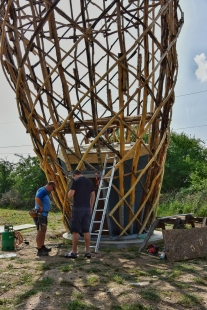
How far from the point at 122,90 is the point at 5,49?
2512 mm

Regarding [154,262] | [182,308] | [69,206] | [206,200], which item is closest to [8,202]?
[206,200]

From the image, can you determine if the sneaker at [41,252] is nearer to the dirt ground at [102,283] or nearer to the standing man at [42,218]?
the standing man at [42,218]

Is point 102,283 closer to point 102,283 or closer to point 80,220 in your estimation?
point 102,283

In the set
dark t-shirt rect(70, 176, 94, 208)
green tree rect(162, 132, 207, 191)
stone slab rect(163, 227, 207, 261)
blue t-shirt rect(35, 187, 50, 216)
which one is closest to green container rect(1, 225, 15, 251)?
blue t-shirt rect(35, 187, 50, 216)

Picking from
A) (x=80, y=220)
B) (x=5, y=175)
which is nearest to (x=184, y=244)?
(x=80, y=220)

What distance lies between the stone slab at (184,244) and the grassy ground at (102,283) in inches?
6.4

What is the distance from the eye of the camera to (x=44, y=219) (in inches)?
270

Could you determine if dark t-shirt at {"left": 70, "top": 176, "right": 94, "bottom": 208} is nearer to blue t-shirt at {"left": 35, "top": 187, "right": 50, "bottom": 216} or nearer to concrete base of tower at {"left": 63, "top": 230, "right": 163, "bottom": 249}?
blue t-shirt at {"left": 35, "top": 187, "right": 50, "bottom": 216}

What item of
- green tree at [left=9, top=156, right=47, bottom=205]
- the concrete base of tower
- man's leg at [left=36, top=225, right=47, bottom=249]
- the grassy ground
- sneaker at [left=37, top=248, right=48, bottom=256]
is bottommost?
the grassy ground

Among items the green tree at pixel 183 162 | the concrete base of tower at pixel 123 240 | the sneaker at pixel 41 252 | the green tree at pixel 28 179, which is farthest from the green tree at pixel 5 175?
the sneaker at pixel 41 252

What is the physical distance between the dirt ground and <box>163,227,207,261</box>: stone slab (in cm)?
16

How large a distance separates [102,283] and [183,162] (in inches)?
670

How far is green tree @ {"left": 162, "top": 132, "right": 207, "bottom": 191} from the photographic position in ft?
67.6

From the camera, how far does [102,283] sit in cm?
470
